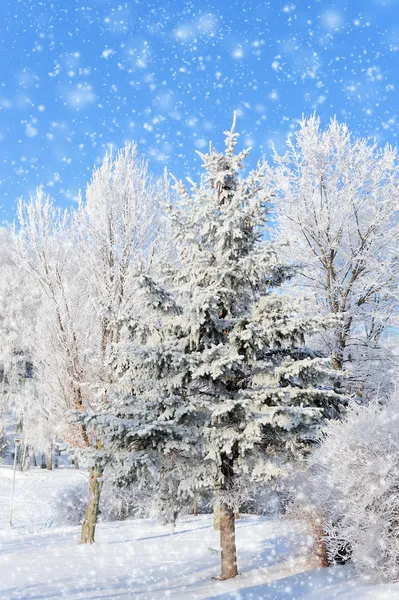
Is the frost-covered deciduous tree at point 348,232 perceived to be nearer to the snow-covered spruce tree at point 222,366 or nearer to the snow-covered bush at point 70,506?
the snow-covered spruce tree at point 222,366

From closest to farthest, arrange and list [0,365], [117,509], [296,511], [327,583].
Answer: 1. [327,583]
2. [296,511]
3. [117,509]
4. [0,365]

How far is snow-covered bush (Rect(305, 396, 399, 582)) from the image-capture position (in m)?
5.50

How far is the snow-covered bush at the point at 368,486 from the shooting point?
5496 millimetres

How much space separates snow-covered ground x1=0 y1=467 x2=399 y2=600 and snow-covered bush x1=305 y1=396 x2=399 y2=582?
15.6 inches

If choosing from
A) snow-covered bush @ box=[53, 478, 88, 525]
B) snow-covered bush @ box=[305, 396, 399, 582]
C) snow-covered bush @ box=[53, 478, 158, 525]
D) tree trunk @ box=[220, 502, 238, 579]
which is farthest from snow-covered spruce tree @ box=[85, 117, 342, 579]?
snow-covered bush @ box=[53, 478, 88, 525]

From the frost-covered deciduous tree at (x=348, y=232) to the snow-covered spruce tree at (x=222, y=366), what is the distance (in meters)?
2.75

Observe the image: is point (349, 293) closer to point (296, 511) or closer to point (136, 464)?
point (296, 511)

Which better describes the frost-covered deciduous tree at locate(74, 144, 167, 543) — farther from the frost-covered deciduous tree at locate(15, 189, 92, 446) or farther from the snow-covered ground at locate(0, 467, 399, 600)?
the snow-covered ground at locate(0, 467, 399, 600)

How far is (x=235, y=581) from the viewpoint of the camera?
7289mm

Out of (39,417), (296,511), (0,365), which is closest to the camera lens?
(296,511)

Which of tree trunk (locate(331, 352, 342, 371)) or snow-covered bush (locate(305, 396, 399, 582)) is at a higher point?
tree trunk (locate(331, 352, 342, 371))

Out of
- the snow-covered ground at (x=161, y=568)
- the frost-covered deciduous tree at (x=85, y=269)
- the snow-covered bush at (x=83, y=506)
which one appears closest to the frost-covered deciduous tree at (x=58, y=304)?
the frost-covered deciduous tree at (x=85, y=269)

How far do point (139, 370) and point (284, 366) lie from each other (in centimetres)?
253

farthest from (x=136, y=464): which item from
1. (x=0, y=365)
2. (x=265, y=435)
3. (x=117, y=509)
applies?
(x=0, y=365)
